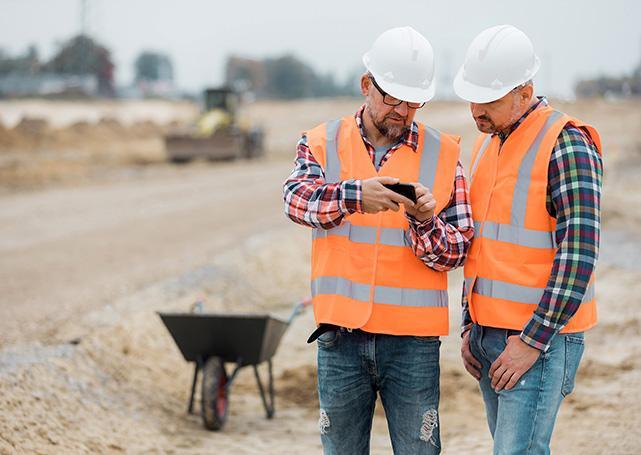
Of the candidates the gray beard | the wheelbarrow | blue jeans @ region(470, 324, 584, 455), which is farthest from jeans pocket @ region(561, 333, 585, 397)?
the wheelbarrow

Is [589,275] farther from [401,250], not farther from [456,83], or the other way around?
[456,83]

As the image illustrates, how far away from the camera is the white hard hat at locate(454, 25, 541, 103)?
3014 mm

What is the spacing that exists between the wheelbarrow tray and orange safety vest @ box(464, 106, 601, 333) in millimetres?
2567

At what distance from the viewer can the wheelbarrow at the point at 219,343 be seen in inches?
215

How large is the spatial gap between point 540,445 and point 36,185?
60.2 ft

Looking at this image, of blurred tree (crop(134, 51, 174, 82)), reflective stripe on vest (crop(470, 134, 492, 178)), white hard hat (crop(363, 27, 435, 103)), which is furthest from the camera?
blurred tree (crop(134, 51, 174, 82))

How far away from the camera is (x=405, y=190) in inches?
113

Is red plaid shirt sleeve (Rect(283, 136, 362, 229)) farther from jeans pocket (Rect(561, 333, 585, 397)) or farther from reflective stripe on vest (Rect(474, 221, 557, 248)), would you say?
jeans pocket (Rect(561, 333, 585, 397))

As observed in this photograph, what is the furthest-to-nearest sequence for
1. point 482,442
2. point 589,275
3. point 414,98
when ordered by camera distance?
point 482,442 < point 414,98 < point 589,275

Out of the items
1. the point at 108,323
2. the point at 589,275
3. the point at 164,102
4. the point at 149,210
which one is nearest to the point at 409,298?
the point at 589,275

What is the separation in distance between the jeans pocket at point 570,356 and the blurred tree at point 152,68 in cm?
10368

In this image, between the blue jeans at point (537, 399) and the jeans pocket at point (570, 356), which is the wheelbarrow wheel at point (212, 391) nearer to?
the blue jeans at point (537, 399)

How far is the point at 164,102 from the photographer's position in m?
68.3

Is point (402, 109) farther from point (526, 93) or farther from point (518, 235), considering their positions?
point (518, 235)
